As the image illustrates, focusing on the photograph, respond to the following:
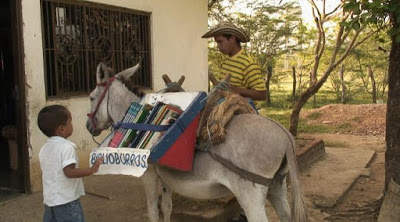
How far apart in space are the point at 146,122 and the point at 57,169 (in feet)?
2.30

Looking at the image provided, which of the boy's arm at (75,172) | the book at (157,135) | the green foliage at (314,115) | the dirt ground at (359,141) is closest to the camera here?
the boy's arm at (75,172)

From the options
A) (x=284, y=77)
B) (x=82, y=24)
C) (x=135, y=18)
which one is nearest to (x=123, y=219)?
(x=82, y=24)

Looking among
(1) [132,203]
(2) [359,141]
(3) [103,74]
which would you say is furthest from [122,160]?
(2) [359,141]

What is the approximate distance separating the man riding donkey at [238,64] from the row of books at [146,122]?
833 millimetres

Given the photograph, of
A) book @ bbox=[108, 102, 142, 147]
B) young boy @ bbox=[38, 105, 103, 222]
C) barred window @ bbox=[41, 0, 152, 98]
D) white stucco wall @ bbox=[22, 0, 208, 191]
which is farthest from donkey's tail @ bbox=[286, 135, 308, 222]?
barred window @ bbox=[41, 0, 152, 98]

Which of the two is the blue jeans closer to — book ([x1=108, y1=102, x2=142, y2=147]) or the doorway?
book ([x1=108, y1=102, x2=142, y2=147])

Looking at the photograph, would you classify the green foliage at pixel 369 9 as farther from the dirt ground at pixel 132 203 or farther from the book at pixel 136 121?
the dirt ground at pixel 132 203

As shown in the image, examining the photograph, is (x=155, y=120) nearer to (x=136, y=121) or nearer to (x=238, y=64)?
(x=136, y=121)

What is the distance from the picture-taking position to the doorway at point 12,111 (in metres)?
4.68

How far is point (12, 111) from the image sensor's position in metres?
6.87

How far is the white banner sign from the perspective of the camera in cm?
258

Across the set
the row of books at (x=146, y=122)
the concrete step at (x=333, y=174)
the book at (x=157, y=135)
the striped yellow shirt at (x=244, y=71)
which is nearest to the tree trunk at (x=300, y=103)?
the concrete step at (x=333, y=174)

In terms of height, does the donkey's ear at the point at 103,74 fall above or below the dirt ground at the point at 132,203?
above

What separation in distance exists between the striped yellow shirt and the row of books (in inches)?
36.1
